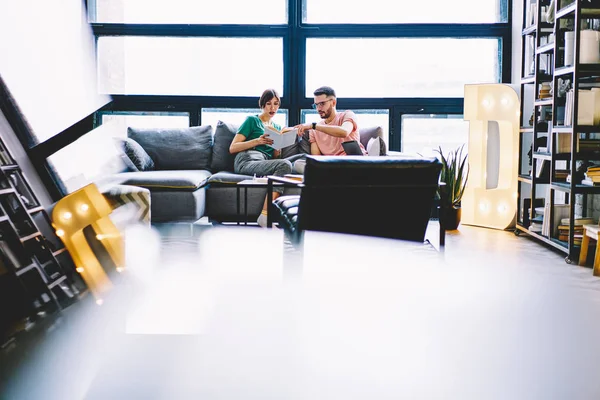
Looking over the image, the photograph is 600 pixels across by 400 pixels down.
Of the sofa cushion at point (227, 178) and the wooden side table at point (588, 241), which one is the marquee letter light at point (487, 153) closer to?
the wooden side table at point (588, 241)

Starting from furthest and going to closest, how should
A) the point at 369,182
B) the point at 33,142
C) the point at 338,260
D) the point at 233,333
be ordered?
the point at 33,142, the point at 338,260, the point at 369,182, the point at 233,333

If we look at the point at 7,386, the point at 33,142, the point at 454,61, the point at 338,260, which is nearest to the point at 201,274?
the point at 338,260

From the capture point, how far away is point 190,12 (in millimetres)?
6605

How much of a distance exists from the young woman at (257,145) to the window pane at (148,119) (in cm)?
111

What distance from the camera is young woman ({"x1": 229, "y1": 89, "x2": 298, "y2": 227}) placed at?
5.68 meters

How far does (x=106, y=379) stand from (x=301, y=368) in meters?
0.65

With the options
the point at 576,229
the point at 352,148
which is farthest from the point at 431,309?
the point at 576,229

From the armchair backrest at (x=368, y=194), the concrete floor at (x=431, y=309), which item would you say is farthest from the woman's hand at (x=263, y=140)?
the armchair backrest at (x=368, y=194)

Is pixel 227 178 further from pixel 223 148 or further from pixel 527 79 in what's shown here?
pixel 527 79

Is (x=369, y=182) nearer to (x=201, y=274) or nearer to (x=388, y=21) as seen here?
(x=201, y=274)

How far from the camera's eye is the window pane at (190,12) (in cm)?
657

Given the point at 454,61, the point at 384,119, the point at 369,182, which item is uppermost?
the point at 454,61

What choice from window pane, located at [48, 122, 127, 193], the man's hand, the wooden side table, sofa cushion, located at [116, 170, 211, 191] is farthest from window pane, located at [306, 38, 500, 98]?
the wooden side table

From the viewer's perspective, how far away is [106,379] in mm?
2207
